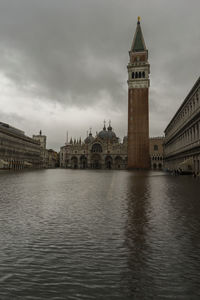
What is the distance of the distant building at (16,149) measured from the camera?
72.1 meters

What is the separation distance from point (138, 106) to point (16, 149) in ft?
148

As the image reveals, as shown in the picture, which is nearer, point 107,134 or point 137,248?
point 137,248

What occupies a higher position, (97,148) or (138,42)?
(138,42)

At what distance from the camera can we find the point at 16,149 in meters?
84.1

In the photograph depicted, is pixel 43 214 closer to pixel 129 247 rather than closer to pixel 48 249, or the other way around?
pixel 48 249

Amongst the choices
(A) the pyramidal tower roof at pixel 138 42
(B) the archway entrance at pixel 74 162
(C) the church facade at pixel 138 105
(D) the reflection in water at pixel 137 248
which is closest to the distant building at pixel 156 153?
(C) the church facade at pixel 138 105

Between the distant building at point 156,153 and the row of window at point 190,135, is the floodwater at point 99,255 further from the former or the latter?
the distant building at point 156,153

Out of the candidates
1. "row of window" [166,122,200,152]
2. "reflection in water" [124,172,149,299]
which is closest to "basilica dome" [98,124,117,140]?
"row of window" [166,122,200,152]

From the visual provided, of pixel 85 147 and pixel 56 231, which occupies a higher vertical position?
pixel 85 147

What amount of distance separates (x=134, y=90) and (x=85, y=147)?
48.6 metres

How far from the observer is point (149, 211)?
925cm

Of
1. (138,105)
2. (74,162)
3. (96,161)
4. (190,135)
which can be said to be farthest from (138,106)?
(74,162)

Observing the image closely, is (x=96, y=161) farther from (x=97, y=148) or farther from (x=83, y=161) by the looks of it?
(x=83, y=161)

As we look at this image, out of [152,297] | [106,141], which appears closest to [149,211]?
[152,297]
